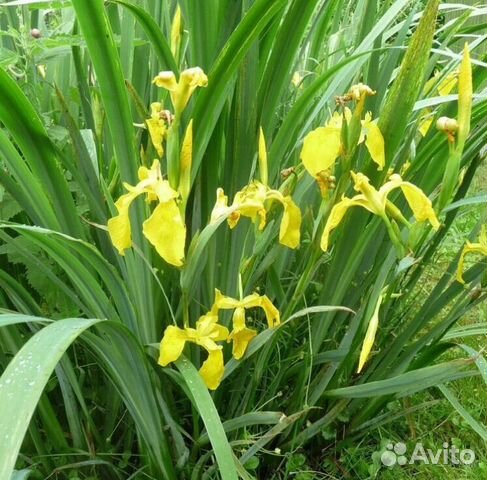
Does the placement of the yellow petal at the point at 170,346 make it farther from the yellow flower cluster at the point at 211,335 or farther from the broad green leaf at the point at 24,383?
the broad green leaf at the point at 24,383

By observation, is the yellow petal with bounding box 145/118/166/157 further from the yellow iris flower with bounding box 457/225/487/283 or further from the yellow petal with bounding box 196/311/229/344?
the yellow iris flower with bounding box 457/225/487/283

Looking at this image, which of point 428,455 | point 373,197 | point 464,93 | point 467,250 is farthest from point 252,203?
point 428,455

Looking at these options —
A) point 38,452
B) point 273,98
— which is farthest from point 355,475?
point 273,98

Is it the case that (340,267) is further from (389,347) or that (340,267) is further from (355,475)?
(355,475)

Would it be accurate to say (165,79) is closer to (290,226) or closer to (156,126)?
(156,126)

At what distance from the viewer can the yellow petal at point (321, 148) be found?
0.73m

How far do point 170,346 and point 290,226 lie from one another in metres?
0.20

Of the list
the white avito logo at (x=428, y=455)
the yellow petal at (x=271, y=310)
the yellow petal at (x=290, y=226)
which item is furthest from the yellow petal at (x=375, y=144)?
the white avito logo at (x=428, y=455)

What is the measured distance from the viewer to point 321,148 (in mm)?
735

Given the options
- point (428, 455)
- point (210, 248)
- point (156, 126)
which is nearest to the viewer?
point (156, 126)

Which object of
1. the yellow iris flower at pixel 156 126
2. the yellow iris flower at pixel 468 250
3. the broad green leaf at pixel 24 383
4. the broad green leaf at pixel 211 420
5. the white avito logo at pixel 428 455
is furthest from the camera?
the white avito logo at pixel 428 455

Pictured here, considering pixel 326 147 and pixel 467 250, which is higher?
pixel 326 147

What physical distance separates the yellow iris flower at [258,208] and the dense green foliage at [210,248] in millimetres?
20

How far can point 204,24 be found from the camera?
2.64ft
